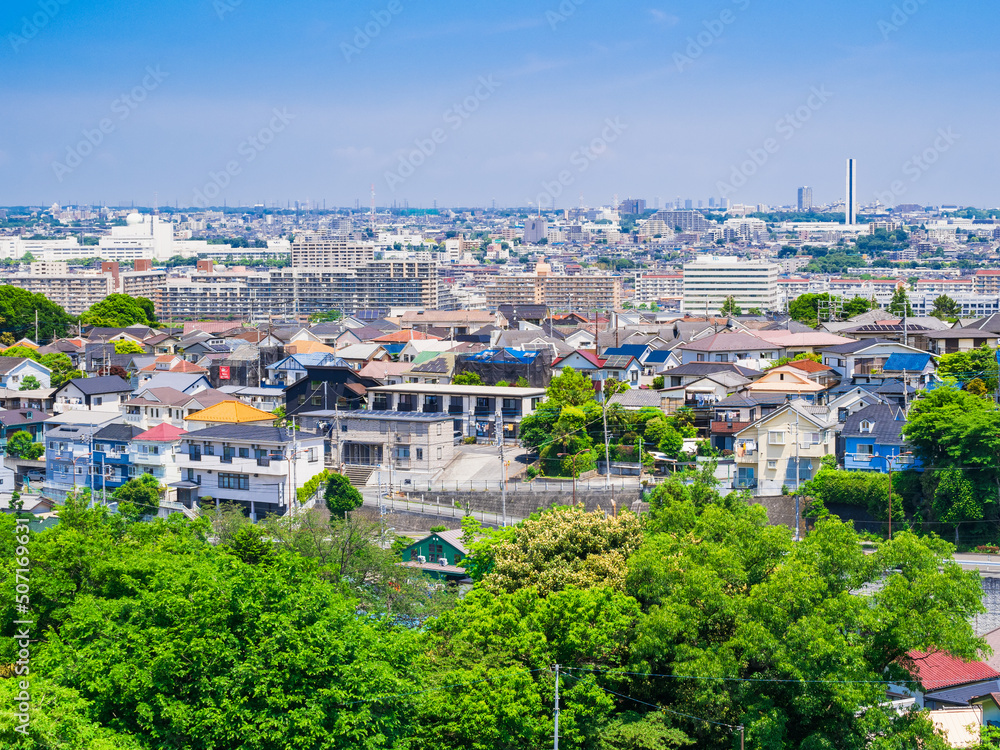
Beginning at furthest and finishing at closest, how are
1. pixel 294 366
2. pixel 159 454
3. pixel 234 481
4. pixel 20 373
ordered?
pixel 20 373
pixel 294 366
pixel 159 454
pixel 234 481

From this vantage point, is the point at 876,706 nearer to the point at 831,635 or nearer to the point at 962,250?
the point at 831,635

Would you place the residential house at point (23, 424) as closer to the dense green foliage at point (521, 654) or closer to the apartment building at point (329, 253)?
the dense green foliage at point (521, 654)

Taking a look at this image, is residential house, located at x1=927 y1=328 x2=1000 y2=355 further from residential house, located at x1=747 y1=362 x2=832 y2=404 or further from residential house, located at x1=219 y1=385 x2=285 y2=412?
residential house, located at x1=219 y1=385 x2=285 y2=412

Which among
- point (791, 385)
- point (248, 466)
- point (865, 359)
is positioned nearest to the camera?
point (248, 466)

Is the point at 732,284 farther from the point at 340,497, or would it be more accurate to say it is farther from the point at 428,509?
the point at 340,497

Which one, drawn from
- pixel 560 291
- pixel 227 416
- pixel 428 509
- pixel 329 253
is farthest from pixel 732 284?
pixel 428 509

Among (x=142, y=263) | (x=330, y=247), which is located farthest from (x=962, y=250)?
(x=142, y=263)
